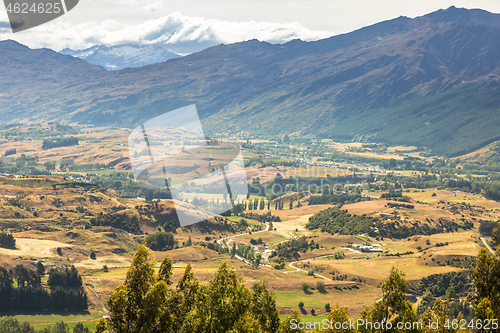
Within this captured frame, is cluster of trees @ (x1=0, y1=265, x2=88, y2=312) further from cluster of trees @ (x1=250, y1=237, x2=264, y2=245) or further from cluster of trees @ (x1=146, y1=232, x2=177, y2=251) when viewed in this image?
cluster of trees @ (x1=250, y1=237, x2=264, y2=245)

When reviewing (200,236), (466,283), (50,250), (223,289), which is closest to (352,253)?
(466,283)

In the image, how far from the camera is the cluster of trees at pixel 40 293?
8275cm

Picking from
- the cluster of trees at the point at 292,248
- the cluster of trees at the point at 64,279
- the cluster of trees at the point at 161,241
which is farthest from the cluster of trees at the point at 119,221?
the cluster of trees at the point at 64,279

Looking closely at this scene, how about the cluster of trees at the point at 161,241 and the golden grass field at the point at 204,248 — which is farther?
the cluster of trees at the point at 161,241

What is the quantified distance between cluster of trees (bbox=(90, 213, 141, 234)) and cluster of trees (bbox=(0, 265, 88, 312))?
159 ft

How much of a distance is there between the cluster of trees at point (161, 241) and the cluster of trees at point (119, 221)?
36.9 feet

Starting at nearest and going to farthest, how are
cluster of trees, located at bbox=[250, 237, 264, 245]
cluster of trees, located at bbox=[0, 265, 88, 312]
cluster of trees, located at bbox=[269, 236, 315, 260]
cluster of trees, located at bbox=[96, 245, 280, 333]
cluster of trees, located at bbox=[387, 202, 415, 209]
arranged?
cluster of trees, located at bbox=[96, 245, 280, 333] < cluster of trees, located at bbox=[0, 265, 88, 312] < cluster of trees, located at bbox=[269, 236, 315, 260] < cluster of trees, located at bbox=[250, 237, 264, 245] < cluster of trees, located at bbox=[387, 202, 415, 209]

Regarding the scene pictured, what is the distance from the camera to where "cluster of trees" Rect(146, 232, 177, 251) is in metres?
128

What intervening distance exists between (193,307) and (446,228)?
495ft

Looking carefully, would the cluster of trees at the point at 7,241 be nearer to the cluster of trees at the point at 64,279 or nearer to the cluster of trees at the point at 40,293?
the cluster of trees at the point at 40,293

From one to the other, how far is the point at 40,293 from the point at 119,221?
5869 cm

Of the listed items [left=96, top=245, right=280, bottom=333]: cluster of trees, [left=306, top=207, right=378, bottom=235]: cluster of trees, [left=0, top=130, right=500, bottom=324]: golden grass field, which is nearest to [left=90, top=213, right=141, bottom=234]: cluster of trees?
[left=0, top=130, right=500, bottom=324]: golden grass field

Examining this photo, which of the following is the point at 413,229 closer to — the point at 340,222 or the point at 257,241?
the point at 340,222

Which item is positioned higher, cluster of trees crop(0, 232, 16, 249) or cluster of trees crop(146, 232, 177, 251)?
cluster of trees crop(0, 232, 16, 249)
